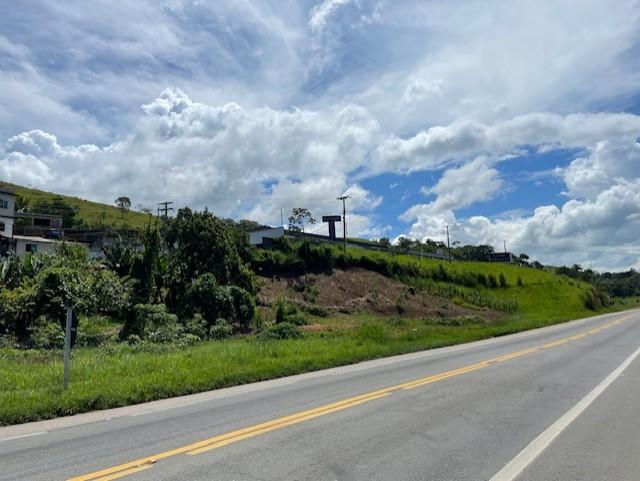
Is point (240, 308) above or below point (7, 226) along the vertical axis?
below

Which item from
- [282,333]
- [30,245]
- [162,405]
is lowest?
[162,405]

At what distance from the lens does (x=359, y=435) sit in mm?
7746

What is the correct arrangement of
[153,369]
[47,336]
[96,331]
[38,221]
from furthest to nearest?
[38,221] → [96,331] → [47,336] → [153,369]

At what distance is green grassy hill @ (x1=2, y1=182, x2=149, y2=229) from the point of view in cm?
12581

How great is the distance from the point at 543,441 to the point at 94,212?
487 ft

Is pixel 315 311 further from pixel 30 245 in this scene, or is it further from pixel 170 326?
pixel 30 245

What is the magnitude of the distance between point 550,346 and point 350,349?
342 inches

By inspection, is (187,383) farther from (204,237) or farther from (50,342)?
(204,237)

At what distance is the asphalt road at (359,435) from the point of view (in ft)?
20.3

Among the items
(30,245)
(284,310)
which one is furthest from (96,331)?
(30,245)

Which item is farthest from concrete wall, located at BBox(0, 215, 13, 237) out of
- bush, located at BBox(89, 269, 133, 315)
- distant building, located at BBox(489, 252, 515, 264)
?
distant building, located at BBox(489, 252, 515, 264)

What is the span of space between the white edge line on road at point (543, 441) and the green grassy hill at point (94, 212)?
116 metres

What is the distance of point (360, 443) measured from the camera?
7.31 metres

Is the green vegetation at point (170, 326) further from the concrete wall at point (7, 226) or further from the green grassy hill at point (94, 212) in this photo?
the green grassy hill at point (94, 212)
